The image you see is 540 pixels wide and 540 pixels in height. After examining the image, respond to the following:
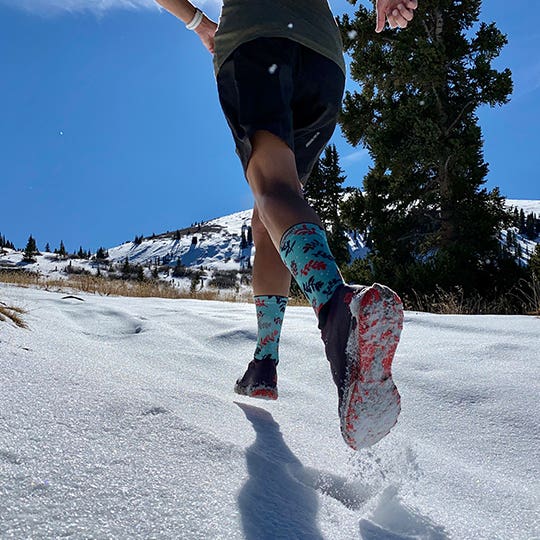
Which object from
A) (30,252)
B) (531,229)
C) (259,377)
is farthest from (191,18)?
(531,229)

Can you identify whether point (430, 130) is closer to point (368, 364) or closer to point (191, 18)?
point (191, 18)

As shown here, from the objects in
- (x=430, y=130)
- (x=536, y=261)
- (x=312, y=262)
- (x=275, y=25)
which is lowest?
(x=312, y=262)

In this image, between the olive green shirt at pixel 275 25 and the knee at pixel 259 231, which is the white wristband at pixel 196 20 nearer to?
the olive green shirt at pixel 275 25

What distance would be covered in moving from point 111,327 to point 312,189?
22458 millimetres

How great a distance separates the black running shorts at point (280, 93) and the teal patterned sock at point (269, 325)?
398 mm

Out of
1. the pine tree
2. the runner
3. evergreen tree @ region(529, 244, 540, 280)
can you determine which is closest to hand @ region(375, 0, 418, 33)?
the runner

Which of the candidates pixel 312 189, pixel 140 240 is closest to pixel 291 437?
pixel 312 189

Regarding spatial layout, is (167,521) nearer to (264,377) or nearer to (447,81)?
(264,377)

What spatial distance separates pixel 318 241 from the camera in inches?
32.3

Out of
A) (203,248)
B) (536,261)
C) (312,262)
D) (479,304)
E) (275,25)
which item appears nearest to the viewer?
(312,262)

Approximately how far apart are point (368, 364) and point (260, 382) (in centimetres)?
51

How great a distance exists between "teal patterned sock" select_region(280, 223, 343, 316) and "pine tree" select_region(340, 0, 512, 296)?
7395 millimetres

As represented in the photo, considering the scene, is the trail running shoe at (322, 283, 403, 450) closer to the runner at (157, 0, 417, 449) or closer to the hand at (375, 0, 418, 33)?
the runner at (157, 0, 417, 449)

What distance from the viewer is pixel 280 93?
3.33 feet
